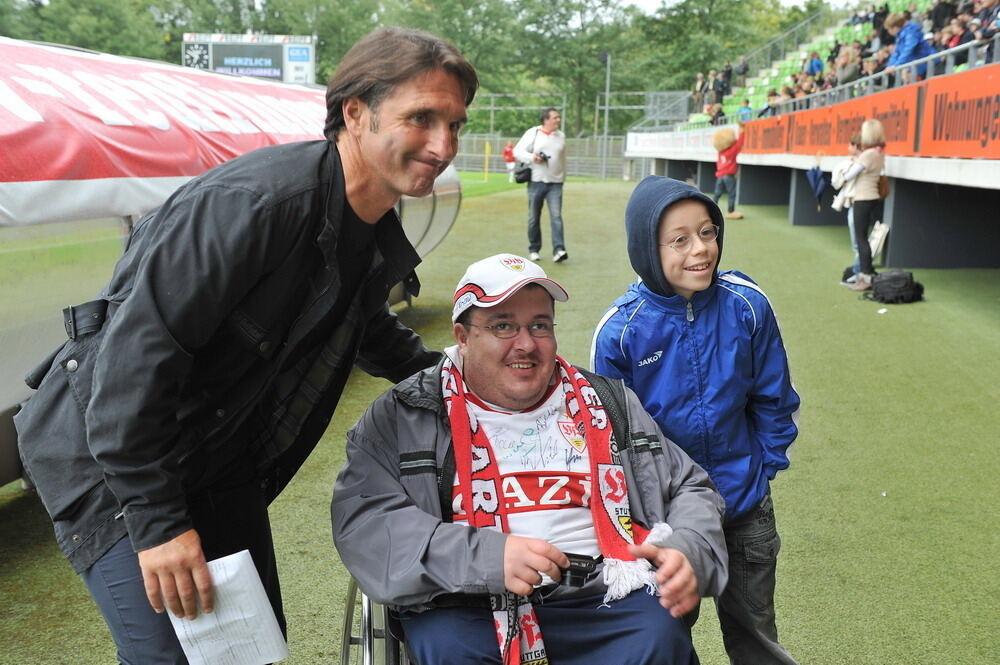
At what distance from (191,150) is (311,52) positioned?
26.3 meters

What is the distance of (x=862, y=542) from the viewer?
3.78 meters

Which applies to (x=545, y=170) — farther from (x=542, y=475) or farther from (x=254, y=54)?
(x=254, y=54)

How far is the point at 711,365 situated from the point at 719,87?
29.4m

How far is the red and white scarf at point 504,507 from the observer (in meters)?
1.91

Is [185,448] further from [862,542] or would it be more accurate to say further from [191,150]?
[191,150]

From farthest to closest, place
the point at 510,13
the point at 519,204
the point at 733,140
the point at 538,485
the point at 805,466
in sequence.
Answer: the point at 510,13
the point at 519,204
the point at 733,140
the point at 805,466
the point at 538,485

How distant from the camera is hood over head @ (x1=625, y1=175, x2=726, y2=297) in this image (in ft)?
7.88

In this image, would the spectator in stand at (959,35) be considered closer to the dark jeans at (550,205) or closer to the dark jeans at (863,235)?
the dark jeans at (863,235)

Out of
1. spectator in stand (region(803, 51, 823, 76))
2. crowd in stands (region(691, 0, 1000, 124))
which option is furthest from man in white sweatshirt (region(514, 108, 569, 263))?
spectator in stand (region(803, 51, 823, 76))

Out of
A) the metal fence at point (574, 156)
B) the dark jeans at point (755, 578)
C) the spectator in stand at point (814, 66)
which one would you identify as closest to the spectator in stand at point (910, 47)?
the spectator in stand at point (814, 66)

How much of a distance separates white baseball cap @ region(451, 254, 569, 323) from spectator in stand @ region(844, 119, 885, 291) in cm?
790

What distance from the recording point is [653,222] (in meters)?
2.41

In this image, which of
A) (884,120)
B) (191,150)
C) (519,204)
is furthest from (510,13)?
(191,150)

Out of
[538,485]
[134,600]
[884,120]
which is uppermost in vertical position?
[884,120]
